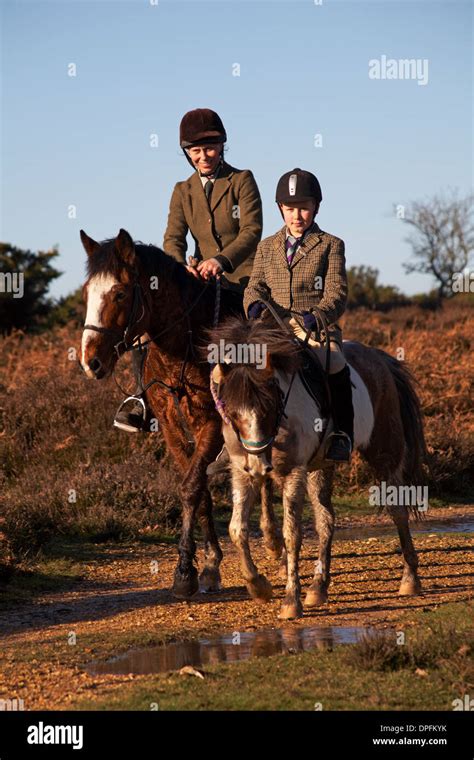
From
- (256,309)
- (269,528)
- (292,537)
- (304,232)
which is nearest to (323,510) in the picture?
(292,537)

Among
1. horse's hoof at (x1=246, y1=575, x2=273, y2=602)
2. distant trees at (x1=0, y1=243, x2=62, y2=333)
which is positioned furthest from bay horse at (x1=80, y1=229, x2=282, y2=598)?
distant trees at (x1=0, y1=243, x2=62, y2=333)

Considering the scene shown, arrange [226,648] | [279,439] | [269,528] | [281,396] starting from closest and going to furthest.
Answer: [226,648] → [281,396] → [279,439] → [269,528]

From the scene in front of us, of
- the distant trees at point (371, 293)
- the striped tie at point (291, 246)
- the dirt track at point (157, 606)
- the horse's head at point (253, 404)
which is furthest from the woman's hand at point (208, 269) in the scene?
the distant trees at point (371, 293)

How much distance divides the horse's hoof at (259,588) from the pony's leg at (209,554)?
1438mm

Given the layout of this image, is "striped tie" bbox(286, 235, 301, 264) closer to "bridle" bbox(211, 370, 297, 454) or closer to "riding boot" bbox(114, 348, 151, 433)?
"bridle" bbox(211, 370, 297, 454)

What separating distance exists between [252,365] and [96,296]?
1.45m

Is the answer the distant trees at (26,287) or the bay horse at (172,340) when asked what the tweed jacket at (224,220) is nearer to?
the bay horse at (172,340)

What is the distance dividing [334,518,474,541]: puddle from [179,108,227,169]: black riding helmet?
16.5ft

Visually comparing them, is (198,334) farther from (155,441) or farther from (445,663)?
(155,441)

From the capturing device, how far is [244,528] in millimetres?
8344

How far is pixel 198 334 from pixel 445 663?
3.98 meters

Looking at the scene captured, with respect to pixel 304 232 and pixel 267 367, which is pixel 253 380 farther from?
pixel 304 232

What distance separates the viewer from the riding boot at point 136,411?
1009cm

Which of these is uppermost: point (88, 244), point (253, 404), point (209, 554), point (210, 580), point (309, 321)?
point (88, 244)
